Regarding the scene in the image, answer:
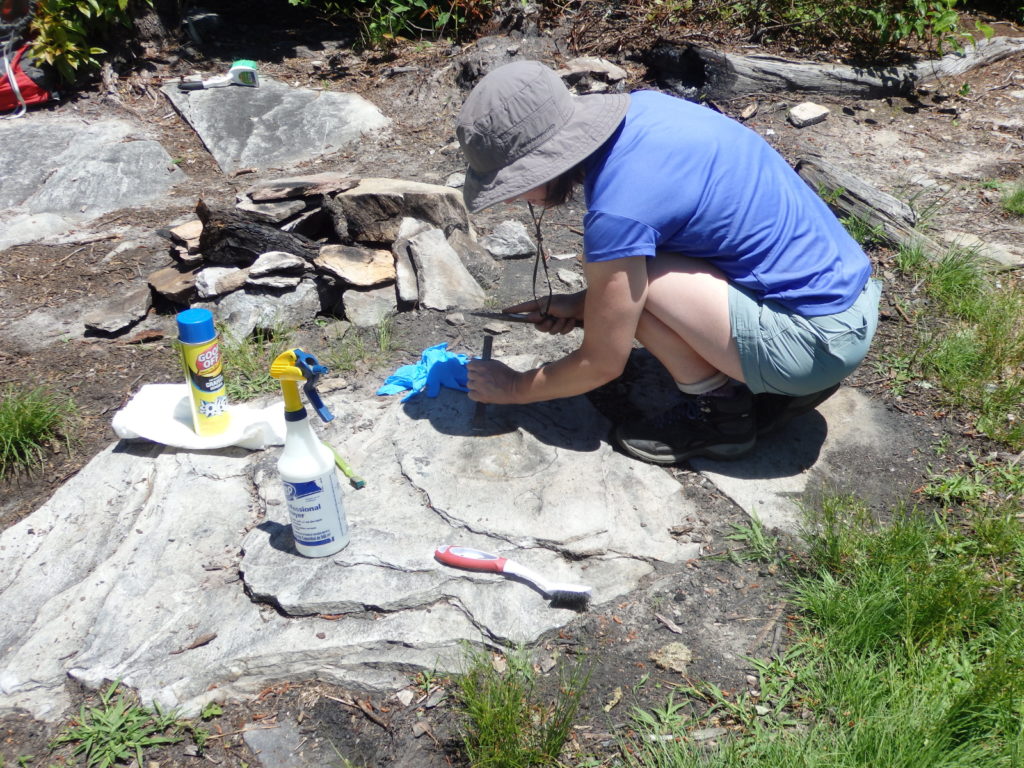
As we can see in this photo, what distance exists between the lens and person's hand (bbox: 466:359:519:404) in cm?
276

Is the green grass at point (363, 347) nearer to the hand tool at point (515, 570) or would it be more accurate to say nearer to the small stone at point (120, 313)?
the small stone at point (120, 313)

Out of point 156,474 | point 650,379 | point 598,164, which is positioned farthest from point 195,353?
point 650,379

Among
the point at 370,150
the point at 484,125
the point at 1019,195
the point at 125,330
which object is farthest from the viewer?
the point at 370,150

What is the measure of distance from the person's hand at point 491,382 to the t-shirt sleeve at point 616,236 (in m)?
0.64

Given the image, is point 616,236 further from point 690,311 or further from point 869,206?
point 869,206

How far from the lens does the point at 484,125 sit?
223 cm

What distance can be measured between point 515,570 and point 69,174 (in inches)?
174

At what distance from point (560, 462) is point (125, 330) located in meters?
2.19

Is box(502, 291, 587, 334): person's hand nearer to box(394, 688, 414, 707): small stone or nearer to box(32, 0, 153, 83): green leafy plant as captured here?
box(394, 688, 414, 707): small stone

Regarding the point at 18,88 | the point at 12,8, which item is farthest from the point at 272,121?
the point at 12,8

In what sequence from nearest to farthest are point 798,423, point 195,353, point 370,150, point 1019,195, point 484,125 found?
point 484,125, point 195,353, point 798,423, point 1019,195, point 370,150

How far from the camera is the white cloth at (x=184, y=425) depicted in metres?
2.85

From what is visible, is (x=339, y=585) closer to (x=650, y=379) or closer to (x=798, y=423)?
(x=650, y=379)

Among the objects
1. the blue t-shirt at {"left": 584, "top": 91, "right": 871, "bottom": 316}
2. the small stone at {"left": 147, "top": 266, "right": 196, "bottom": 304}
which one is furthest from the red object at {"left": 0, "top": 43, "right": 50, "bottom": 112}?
the blue t-shirt at {"left": 584, "top": 91, "right": 871, "bottom": 316}
